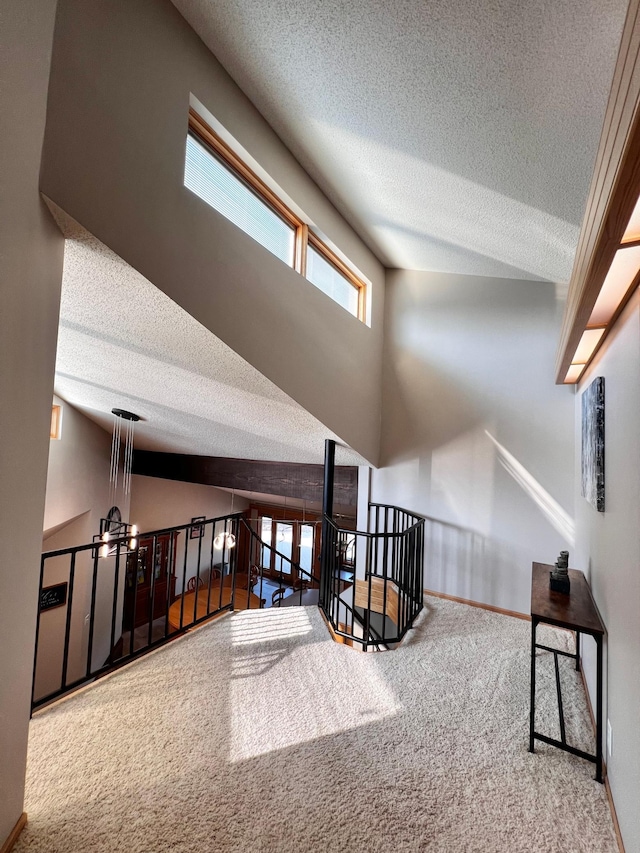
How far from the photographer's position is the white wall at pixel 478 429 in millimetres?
3789

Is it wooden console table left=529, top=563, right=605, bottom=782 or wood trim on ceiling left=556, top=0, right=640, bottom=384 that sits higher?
wood trim on ceiling left=556, top=0, right=640, bottom=384

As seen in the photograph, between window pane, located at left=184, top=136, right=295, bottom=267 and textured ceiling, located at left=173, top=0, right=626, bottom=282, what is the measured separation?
0.48m

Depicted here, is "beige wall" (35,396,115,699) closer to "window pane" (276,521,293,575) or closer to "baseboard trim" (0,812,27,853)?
"window pane" (276,521,293,575)

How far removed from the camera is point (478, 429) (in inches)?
162

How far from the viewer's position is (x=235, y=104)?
2.61 meters

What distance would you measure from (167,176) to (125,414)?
3.35 m

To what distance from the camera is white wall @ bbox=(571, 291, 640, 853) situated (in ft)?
4.87

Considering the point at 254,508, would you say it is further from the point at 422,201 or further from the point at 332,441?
the point at 422,201

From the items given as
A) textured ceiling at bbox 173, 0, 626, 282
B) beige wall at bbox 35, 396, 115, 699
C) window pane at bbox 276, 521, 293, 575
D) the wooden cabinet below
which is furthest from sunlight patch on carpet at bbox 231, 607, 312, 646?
window pane at bbox 276, 521, 293, 575

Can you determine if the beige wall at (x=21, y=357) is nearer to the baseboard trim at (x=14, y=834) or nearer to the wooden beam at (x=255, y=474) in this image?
the baseboard trim at (x=14, y=834)

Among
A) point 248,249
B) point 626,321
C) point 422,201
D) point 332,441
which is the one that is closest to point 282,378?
point 248,249

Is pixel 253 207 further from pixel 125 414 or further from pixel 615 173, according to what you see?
pixel 125 414

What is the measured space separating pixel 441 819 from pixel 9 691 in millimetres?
1734

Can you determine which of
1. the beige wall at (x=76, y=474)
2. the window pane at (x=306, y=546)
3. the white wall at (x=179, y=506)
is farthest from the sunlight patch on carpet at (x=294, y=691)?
the window pane at (x=306, y=546)
